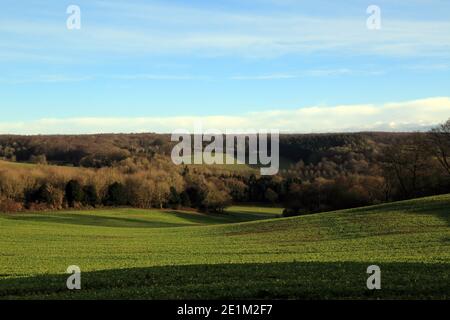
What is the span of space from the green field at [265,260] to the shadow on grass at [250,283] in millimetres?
31

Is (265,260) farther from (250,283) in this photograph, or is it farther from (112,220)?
(112,220)

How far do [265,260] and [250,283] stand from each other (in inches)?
428

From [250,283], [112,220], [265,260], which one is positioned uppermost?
[250,283]

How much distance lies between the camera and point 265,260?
26.5 meters

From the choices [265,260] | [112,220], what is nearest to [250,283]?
[265,260]

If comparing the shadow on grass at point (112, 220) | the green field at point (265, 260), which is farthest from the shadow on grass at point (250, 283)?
the shadow on grass at point (112, 220)

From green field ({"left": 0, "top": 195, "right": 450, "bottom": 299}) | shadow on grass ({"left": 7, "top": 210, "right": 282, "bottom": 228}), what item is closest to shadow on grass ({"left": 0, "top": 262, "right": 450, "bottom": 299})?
green field ({"left": 0, "top": 195, "right": 450, "bottom": 299})

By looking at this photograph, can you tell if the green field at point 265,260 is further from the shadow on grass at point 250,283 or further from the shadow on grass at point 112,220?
the shadow on grass at point 112,220

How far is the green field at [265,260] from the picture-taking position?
48.4 ft

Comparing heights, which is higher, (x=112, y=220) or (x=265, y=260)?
(x=265, y=260)

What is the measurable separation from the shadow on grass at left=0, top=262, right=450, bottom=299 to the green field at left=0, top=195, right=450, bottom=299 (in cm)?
3
